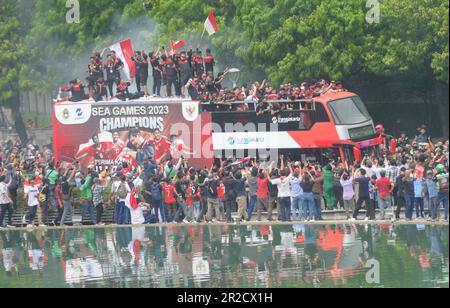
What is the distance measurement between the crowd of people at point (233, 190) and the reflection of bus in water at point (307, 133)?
2.71 feet

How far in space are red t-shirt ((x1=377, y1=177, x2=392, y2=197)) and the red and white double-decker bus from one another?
5.13 meters

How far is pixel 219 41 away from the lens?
2046 inches

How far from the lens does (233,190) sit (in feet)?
122

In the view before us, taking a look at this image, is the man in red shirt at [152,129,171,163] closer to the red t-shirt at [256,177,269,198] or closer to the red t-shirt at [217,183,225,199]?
the red t-shirt at [217,183,225,199]

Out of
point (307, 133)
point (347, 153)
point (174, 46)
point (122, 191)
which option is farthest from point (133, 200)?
point (174, 46)

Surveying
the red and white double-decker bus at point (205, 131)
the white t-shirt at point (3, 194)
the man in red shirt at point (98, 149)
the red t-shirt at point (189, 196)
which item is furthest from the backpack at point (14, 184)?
the red t-shirt at point (189, 196)

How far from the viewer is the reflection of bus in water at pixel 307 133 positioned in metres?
40.7

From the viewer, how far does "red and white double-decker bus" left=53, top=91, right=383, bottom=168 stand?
40.8 m

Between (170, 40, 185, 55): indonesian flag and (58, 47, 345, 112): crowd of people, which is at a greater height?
(170, 40, 185, 55): indonesian flag

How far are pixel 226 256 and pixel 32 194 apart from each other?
8.92 meters

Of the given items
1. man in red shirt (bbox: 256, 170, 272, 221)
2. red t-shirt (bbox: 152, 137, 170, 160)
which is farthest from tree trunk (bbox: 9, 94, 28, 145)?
man in red shirt (bbox: 256, 170, 272, 221)

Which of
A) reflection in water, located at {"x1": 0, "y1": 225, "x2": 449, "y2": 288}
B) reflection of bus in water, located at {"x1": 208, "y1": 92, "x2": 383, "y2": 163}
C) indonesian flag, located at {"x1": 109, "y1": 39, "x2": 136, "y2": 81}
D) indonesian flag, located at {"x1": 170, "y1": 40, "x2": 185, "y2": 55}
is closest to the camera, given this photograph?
reflection in water, located at {"x1": 0, "y1": 225, "x2": 449, "y2": 288}

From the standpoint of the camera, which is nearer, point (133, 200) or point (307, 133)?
A: point (133, 200)

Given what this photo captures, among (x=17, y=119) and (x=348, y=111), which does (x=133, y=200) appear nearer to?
(x=348, y=111)
